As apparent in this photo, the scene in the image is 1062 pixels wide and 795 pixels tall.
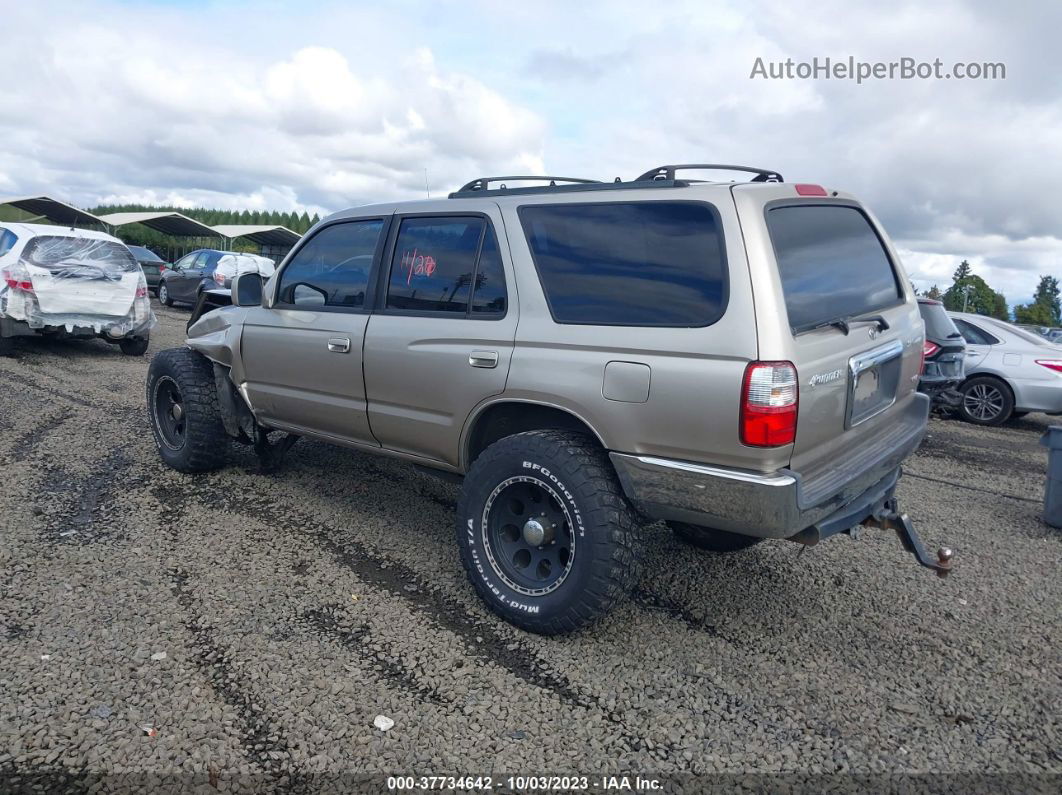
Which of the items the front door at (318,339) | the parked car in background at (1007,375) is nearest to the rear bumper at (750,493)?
the front door at (318,339)

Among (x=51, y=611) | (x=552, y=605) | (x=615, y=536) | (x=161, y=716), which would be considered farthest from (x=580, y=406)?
(x=51, y=611)

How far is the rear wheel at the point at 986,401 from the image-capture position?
378 inches

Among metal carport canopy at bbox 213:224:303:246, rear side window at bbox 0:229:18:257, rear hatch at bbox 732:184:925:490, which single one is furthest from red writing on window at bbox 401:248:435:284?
metal carport canopy at bbox 213:224:303:246

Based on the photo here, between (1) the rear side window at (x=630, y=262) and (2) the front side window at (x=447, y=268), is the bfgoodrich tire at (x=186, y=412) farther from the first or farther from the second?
(1) the rear side window at (x=630, y=262)

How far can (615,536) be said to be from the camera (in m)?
3.14

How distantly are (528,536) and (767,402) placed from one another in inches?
48.2

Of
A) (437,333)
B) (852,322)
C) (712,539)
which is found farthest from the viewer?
(712,539)

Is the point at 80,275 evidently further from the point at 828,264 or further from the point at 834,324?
the point at 834,324

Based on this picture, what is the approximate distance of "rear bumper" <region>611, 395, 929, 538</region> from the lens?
288cm

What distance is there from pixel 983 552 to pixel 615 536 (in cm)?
303

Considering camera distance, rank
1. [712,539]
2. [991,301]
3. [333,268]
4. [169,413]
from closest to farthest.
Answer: [712,539]
[333,268]
[169,413]
[991,301]

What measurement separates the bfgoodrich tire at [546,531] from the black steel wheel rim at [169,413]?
2870mm

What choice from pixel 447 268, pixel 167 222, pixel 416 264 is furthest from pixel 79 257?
pixel 167 222

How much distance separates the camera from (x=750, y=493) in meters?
2.88
